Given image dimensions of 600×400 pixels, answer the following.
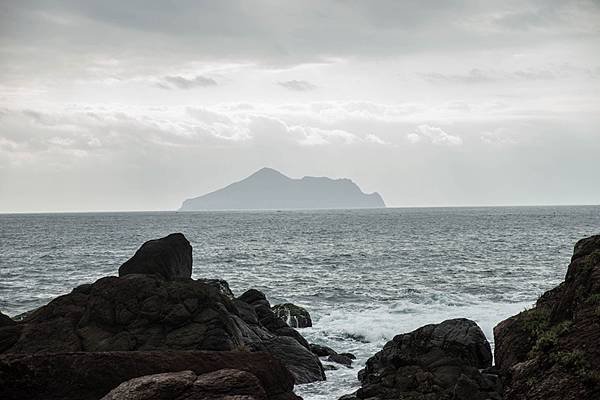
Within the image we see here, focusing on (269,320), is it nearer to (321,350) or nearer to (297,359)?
(321,350)

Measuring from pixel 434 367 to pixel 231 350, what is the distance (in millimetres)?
7850

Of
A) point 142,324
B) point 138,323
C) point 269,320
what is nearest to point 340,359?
point 269,320

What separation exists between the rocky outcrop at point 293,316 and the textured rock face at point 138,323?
1099 cm

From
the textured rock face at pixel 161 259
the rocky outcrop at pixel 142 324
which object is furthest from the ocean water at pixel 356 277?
the textured rock face at pixel 161 259

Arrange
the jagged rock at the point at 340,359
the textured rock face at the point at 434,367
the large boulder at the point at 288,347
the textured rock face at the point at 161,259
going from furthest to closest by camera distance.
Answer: the textured rock face at the point at 161,259 < the jagged rock at the point at 340,359 < the large boulder at the point at 288,347 < the textured rock face at the point at 434,367

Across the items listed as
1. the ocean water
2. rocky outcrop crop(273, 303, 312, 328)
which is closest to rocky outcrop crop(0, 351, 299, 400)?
the ocean water

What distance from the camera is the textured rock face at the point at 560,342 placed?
13219 mm

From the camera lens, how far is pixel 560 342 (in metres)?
14.5

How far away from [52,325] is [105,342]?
2.86 metres

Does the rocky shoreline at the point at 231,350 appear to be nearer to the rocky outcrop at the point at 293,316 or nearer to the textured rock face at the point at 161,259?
the textured rock face at the point at 161,259

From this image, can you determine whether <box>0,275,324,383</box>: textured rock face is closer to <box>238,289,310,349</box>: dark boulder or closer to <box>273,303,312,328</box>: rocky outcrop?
<box>238,289,310,349</box>: dark boulder

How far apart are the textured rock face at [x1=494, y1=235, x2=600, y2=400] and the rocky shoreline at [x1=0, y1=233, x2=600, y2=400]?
0.03m

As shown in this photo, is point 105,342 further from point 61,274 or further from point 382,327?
point 61,274

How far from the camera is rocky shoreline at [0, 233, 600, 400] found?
1344 centimetres
